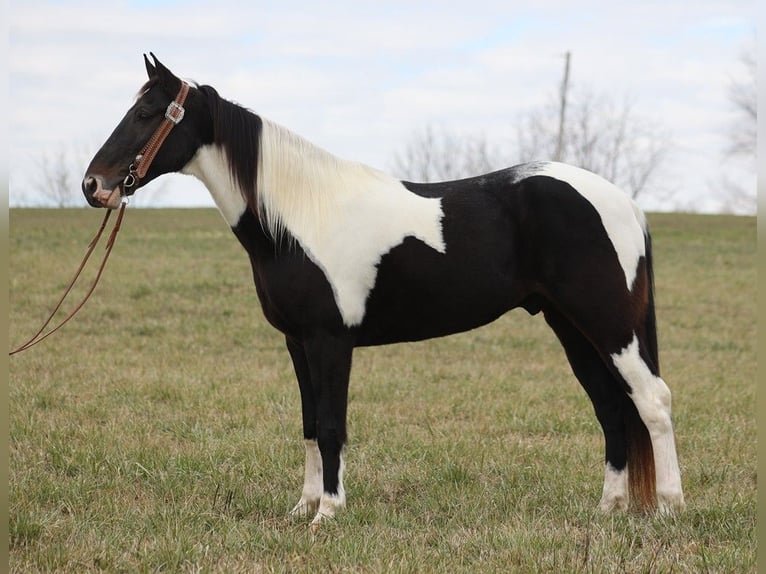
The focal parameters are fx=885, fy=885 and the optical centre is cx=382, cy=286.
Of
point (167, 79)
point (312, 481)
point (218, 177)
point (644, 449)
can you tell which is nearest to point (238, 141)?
point (218, 177)

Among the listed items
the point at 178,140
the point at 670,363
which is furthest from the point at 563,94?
the point at 178,140

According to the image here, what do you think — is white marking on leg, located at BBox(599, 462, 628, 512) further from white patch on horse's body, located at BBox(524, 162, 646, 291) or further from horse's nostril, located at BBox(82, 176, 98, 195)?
horse's nostril, located at BBox(82, 176, 98, 195)

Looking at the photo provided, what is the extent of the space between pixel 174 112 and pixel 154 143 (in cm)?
19

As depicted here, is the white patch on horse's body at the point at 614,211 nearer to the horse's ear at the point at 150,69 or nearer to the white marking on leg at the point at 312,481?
the white marking on leg at the point at 312,481

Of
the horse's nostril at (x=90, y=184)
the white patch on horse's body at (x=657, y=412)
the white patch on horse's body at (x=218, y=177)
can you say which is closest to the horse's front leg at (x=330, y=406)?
the white patch on horse's body at (x=218, y=177)

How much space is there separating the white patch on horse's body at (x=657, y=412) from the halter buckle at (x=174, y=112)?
266 centimetres

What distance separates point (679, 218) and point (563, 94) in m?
6.56

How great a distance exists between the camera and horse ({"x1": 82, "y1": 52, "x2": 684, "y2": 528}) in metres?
4.67

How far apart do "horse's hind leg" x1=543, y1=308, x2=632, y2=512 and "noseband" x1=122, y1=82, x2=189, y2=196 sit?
93.4 inches

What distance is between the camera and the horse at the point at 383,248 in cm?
467

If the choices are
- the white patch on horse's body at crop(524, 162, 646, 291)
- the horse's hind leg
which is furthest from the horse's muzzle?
the horse's hind leg

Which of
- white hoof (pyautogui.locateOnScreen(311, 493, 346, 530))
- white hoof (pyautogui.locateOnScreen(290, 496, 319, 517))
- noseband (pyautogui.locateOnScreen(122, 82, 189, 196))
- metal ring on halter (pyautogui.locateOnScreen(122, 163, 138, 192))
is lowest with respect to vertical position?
white hoof (pyautogui.locateOnScreen(290, 496, 319, 517))

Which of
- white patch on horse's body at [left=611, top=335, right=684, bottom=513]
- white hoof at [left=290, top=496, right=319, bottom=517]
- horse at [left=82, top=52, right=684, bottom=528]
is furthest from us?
white hoof at [left=290, top=496, right=319, bottom=517]

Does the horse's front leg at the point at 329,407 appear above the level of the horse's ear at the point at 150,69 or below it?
below
